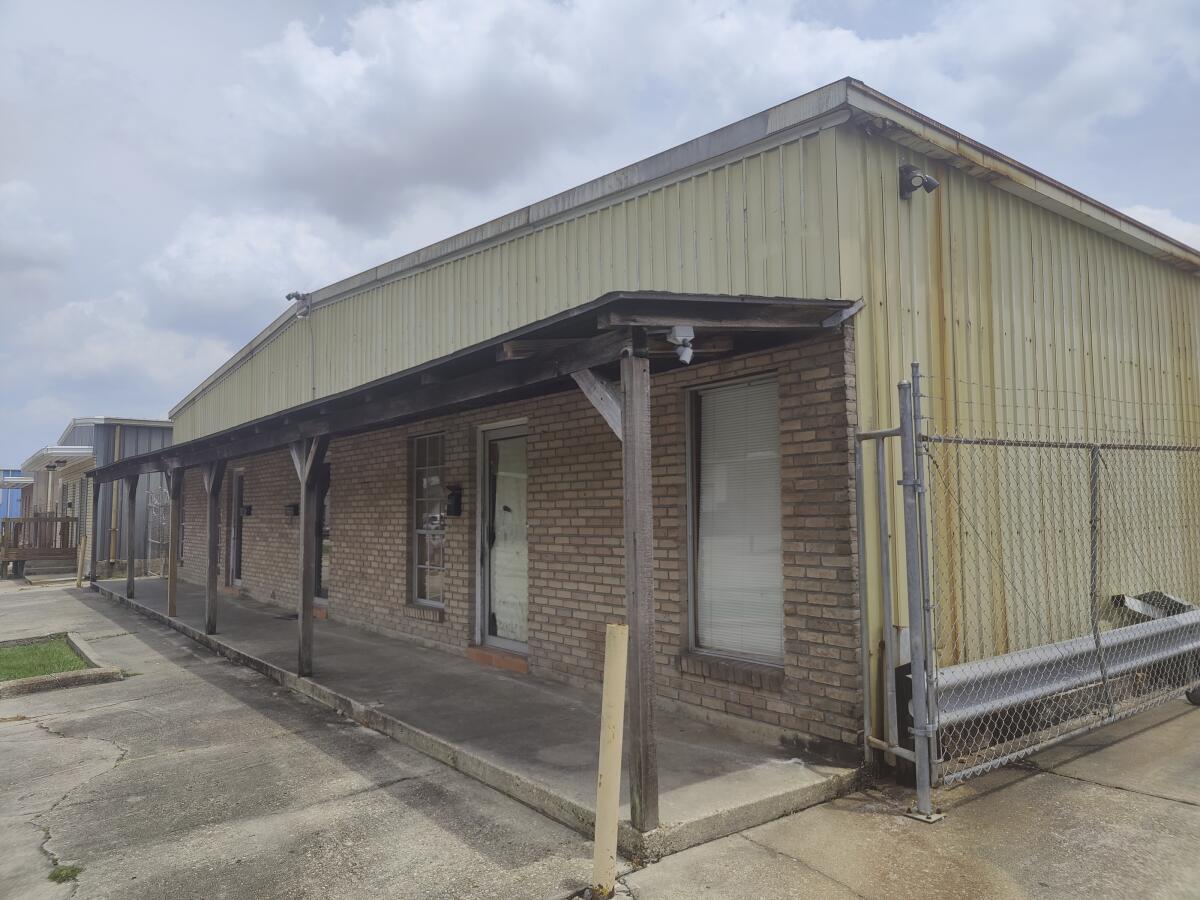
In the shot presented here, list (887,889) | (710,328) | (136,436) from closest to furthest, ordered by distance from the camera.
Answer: (887,889)
(710,328)
(136,436)

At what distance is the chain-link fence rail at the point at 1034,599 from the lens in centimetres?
455

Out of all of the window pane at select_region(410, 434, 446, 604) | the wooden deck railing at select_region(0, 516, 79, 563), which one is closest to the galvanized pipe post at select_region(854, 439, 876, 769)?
the window pane at select_region(410, 434, 446, 604)

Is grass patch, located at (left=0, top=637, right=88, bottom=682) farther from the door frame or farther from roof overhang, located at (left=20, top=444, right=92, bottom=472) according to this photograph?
roof overhang, located at (left=20, top=444, right=92, bottom=472)

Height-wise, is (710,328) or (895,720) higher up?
(710,328)

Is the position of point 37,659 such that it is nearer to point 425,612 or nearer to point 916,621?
point 425,612

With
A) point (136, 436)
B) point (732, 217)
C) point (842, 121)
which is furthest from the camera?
point (136, 436)

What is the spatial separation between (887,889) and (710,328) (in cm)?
269

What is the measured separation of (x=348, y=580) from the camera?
10.2 m

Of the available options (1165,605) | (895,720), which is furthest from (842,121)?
(1165,605)

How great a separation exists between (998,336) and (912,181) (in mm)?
1436

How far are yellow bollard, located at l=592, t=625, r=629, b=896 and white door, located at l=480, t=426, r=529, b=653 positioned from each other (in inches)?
155

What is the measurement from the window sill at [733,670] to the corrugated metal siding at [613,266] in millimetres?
2403

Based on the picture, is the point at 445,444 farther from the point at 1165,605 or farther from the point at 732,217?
the point at 1165,605

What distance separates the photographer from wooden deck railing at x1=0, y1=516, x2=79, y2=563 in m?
20.5
